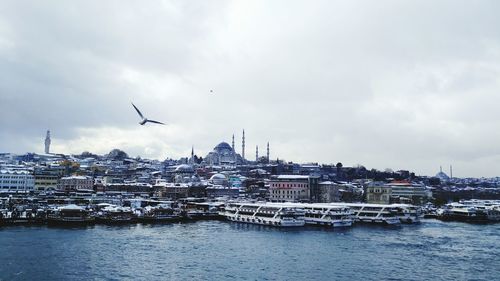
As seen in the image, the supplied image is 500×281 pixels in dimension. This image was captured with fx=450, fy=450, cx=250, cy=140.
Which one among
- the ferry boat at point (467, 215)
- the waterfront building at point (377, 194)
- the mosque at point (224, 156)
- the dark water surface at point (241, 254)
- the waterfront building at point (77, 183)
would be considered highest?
the mosque at point (224, 156)

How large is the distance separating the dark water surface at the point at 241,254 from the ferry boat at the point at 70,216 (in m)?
1.95

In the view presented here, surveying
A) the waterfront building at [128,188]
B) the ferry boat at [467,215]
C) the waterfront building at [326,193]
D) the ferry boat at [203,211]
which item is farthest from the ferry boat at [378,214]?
the waterfront building at [128,188]

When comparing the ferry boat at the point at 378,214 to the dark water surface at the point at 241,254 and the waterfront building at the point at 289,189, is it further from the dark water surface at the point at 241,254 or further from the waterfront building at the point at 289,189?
the waterfront building at the point at 289,189

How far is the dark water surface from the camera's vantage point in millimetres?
20141

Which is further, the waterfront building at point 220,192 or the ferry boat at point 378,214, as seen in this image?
the waterfront building at point 220,192

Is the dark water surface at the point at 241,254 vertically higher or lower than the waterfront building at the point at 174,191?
lower

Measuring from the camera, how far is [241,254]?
2505cm

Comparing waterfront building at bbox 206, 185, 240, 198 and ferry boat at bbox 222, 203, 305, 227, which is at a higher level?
waterfront building at bbox 206, 185, 240, 198

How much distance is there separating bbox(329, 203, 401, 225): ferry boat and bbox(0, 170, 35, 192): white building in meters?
45.9

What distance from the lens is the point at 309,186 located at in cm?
6406

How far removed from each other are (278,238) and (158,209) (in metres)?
16.0

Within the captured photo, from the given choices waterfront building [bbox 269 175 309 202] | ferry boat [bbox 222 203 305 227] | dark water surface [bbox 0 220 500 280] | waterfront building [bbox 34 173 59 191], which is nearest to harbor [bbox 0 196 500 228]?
ferry boat [bbox 222 203 305 227]

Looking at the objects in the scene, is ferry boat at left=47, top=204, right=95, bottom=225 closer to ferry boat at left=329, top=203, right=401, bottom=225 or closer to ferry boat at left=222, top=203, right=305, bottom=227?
ferry boat at left=222, top=203, right=305, bottom=227

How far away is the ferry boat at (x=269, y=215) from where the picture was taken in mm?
38750
